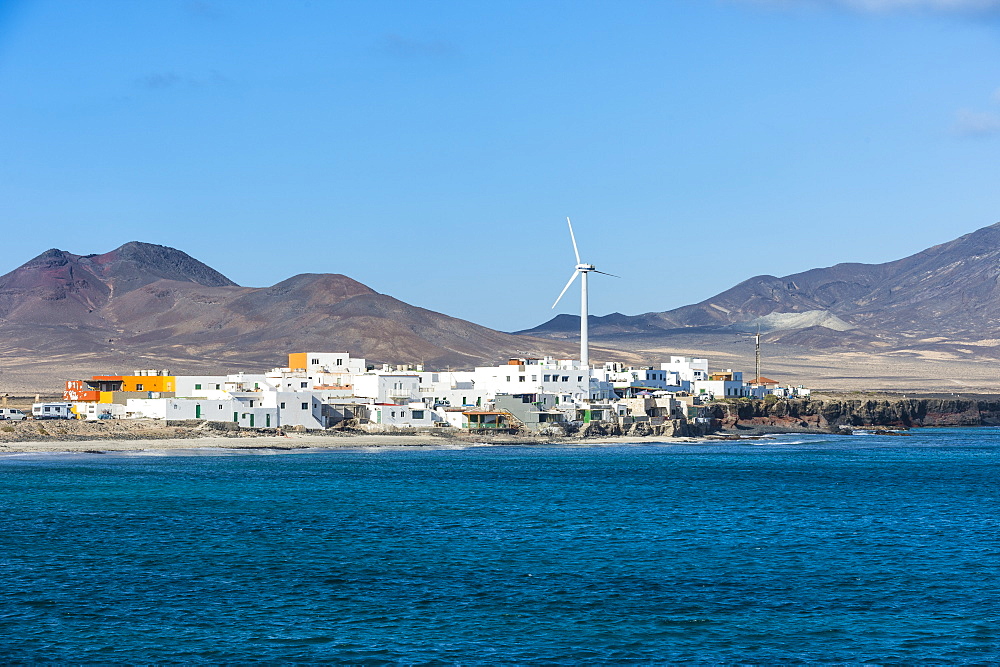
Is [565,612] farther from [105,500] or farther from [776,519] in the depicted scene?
[105,500]

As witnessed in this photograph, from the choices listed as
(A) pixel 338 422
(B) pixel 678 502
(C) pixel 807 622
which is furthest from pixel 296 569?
(A) pixel 338 422

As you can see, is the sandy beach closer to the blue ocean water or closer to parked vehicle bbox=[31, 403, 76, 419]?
parked vehicle bbox=[31, 403, 76, 419]

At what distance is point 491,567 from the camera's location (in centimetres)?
3794

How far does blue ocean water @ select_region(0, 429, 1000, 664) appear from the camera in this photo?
92.8ft

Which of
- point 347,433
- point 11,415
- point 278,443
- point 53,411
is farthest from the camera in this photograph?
point 11,415

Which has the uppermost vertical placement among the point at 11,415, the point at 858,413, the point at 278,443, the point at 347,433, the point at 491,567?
the point at 11,415

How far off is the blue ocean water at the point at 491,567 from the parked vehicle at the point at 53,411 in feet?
98.0

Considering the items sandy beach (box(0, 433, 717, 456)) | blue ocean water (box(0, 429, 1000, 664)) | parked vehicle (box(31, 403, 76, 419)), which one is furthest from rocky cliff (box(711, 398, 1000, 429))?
parked vehicle (box(31, 403, 76, 419))

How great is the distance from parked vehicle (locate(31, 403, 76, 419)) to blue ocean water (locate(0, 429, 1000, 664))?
29884 mm

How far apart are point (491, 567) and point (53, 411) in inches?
2745

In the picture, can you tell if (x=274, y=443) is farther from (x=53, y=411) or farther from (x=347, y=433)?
(x=53, y=411)

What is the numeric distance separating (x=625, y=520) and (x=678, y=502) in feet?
23.2

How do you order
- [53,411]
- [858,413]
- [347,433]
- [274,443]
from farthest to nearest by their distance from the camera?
[858,413]
[53,411]
[347,433]
[274,443]

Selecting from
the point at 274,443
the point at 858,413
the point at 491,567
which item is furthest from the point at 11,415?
the point at 858,413
